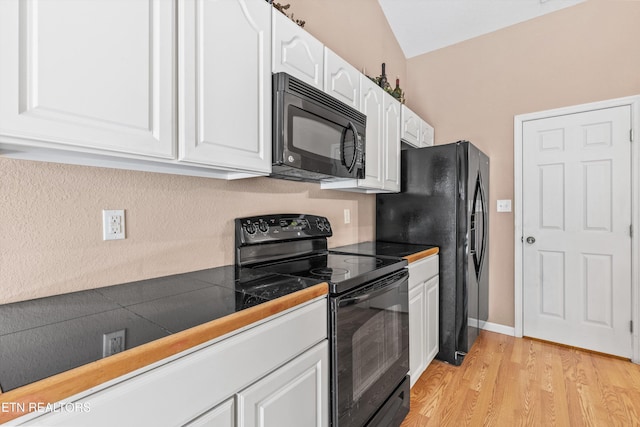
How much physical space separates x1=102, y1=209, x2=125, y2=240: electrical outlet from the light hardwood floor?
5.96ft

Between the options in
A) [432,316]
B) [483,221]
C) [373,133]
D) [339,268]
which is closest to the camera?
[339,268]

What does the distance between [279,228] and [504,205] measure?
2447mm

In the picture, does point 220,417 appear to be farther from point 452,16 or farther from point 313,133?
point 452,16

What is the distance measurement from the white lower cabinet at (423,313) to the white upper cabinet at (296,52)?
1.26m

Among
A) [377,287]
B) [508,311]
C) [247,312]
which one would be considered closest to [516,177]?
[508,311]

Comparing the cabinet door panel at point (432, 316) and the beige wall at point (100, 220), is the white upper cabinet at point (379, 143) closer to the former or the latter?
the beige wall at point (100, 220)

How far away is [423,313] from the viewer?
2104 millimetres

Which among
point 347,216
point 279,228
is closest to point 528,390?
point 347,216

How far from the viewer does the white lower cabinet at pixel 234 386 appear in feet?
2.00

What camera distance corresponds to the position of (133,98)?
35.1 inches

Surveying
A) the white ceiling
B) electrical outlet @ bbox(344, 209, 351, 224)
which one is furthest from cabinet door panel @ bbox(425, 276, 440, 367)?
the white ceiling

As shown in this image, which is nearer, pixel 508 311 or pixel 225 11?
pixel 225 11

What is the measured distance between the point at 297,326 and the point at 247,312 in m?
0.25

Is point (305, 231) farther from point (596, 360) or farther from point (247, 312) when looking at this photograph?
point (596, 360)
